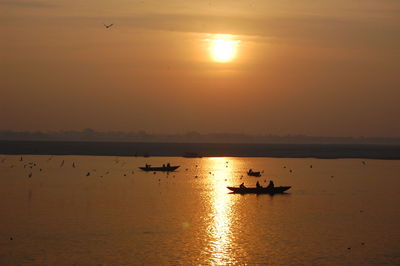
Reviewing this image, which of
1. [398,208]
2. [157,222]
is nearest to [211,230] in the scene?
[157,222]

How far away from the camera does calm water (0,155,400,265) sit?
3731 centimetres

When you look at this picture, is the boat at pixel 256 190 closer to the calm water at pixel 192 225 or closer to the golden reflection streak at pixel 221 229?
the calm water at pixel 192 225

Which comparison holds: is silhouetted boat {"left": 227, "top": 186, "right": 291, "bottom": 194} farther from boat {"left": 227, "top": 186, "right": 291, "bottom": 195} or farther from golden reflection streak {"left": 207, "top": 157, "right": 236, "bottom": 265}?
golden reflection streak {"left": 207, "top": 157, "right": 236, "bottom": 265}

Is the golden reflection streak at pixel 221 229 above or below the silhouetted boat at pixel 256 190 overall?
below

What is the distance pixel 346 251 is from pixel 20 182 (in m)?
58.2

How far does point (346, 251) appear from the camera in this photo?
39.4 m

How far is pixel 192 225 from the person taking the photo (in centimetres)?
4903

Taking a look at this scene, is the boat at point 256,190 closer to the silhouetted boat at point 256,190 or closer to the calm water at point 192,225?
the silhouetted boat at point 256,190

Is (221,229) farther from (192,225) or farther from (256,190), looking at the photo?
(256,190)

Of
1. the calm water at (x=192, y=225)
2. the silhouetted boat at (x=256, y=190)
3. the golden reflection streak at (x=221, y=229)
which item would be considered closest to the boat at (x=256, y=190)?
the silhouetted boat at (x=256, y=190)

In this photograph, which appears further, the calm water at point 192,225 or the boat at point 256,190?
the boat at point 256,190

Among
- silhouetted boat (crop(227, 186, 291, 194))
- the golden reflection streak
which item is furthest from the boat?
the golden reflection streak

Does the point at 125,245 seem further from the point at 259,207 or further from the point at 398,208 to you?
the point at 398,208

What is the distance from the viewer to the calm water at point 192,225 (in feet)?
122
